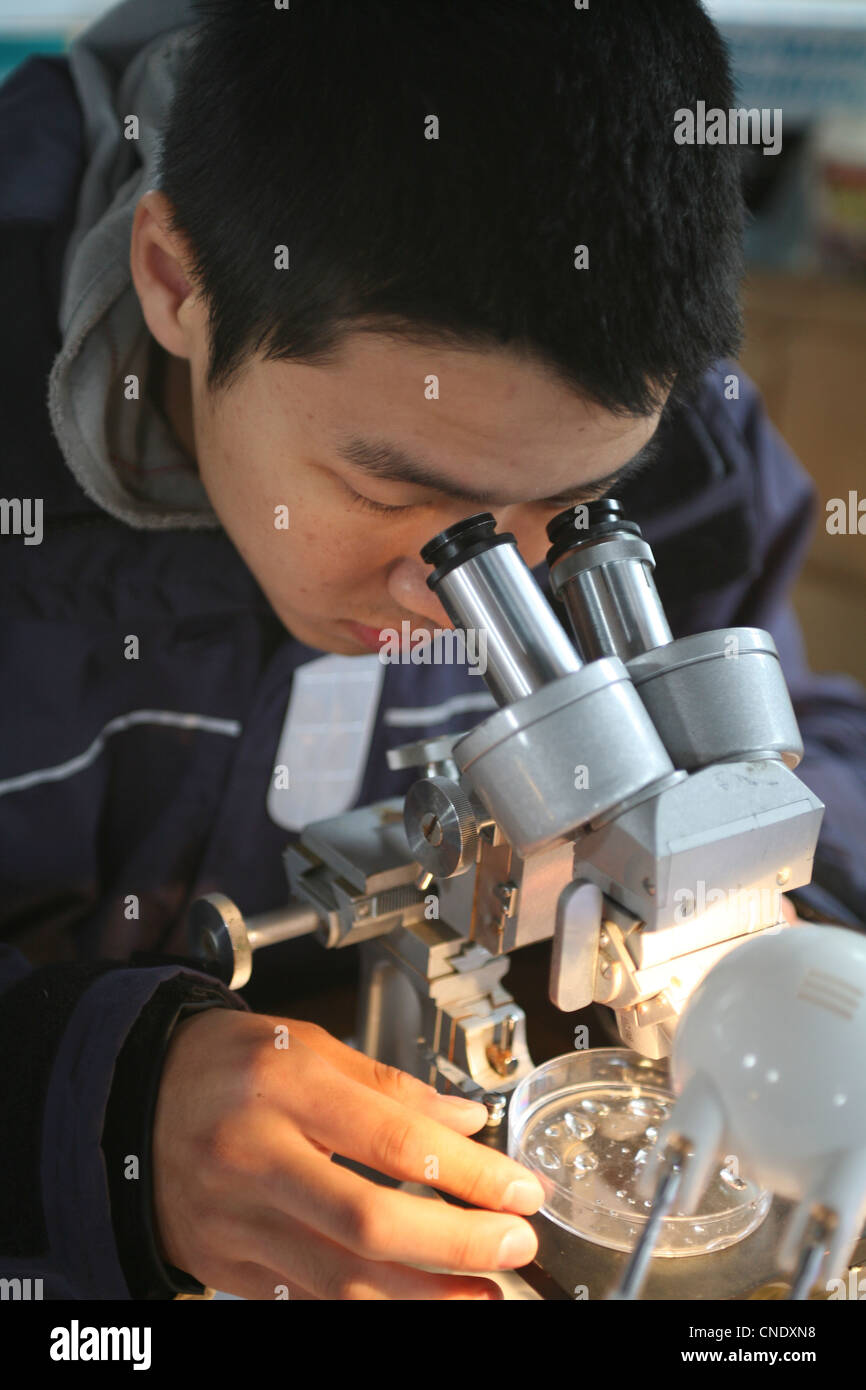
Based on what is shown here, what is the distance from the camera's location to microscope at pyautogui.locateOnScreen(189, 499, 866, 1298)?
1.67 ft

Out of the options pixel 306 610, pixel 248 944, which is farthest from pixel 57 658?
pixel 248 944

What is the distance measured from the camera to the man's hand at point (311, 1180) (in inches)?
22.2

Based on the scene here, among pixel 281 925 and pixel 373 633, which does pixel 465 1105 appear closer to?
pixel 281 925

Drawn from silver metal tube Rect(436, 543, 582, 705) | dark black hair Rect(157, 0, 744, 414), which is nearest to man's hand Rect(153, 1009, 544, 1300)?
silver metal tube Rect(436, 543, 582, 705)

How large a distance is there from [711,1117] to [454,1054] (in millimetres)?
283

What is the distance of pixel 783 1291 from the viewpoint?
1.85 ft

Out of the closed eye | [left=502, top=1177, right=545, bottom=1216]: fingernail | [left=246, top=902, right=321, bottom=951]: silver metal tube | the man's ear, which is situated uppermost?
the man's ear

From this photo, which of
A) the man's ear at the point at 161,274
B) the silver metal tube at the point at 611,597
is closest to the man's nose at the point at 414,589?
the silver metal tube at the point at 611,597

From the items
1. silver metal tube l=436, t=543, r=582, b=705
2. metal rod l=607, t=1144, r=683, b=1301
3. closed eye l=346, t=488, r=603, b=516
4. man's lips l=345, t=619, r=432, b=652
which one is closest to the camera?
metal rod l=607, t=1144, r=683, b=1301

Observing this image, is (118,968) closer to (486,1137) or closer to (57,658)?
(486,1137)

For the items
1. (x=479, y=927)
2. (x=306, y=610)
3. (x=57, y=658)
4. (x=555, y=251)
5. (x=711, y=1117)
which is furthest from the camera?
(x=57, y=658)

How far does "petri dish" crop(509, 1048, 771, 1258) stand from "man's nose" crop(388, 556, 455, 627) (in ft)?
0.91

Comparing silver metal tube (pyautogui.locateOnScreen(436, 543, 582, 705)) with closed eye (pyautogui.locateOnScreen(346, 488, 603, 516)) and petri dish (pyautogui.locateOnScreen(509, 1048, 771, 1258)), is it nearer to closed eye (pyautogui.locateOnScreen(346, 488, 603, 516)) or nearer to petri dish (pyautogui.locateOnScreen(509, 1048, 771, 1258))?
closed eye (pyautogui.locateOnScreen(346, 488, 603, 516))

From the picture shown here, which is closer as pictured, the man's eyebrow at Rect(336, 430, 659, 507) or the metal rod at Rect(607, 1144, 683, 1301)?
the metal rod at Rect(607, 1144, 683, 1301)
